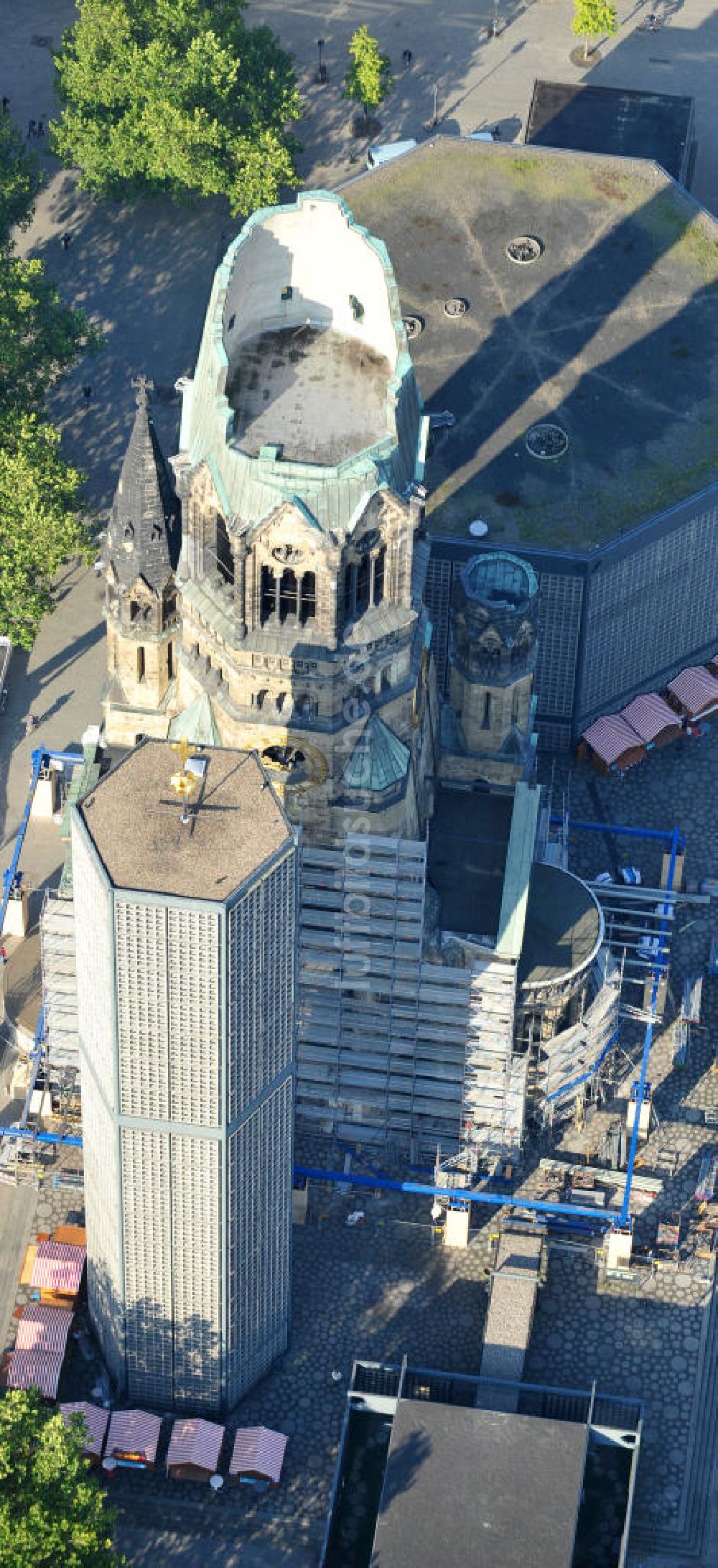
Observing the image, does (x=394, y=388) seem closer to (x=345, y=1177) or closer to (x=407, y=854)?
(x=407, y=854)

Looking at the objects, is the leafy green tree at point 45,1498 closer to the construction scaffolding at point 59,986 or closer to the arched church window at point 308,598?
the construction scaffolding at point 59,986

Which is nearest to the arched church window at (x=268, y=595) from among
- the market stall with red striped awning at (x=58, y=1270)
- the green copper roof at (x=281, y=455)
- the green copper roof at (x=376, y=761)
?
the green copper roof at (x=281, y=455)

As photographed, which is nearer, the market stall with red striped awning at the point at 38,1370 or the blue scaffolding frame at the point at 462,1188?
the market stall with red striped awning at the point at 38,1370

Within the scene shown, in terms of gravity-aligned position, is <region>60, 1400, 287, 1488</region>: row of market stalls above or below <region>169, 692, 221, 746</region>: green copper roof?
below

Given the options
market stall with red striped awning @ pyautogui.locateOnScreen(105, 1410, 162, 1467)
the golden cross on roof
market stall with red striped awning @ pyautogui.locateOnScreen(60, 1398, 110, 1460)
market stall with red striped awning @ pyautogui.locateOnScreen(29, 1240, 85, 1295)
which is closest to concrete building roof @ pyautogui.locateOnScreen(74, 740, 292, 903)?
the golden cross on roof

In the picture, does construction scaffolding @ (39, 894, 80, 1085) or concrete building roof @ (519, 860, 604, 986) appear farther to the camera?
concrete building roof @ (519, 860, 604, 986)

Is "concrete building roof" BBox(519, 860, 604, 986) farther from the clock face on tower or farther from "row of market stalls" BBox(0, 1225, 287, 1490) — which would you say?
"row of market stalls" BBox(0, 1225, 287, 1490)

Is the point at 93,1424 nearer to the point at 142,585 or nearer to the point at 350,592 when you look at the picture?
the point at 142,585

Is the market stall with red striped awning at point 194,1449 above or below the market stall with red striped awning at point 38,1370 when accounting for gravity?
below
